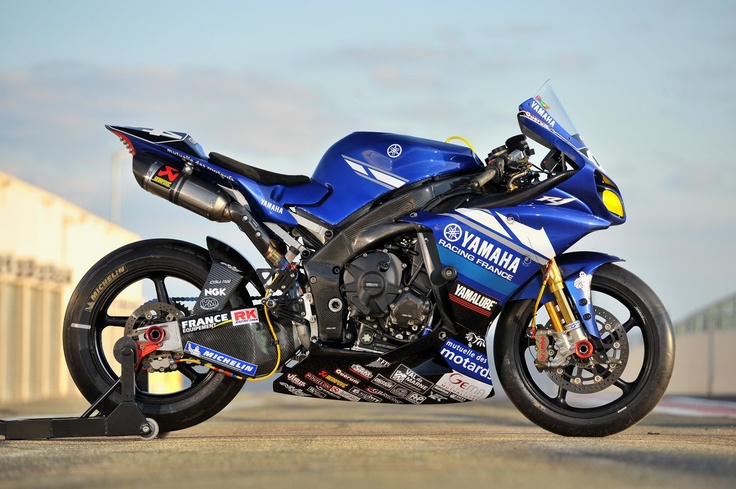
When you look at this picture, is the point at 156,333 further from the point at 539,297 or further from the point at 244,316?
the point at 539,297

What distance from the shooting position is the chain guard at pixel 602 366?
6.86 m

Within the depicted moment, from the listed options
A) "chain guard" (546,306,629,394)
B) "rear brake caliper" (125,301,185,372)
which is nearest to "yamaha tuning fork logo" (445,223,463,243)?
"chain guard" (546,306,629,394)

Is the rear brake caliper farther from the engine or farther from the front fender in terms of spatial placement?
the front fender

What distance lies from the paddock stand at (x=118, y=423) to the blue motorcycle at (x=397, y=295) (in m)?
0.13

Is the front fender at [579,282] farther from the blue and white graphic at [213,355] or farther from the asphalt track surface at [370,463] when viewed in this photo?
the blue and white graphic at [213,355]

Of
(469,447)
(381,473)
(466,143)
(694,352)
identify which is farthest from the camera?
(694,352)

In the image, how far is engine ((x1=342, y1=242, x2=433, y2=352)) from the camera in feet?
22.3

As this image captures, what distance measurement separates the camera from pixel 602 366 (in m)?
6.89

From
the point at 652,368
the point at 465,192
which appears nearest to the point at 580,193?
the point at 465,192

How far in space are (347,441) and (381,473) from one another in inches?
82.5

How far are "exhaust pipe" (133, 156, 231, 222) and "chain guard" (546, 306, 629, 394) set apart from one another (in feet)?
7.93

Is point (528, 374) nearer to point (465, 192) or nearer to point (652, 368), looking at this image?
point (652, 368)

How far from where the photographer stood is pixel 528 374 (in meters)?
7.07

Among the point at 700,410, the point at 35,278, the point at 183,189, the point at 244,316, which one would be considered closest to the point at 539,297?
the point at 244,316
